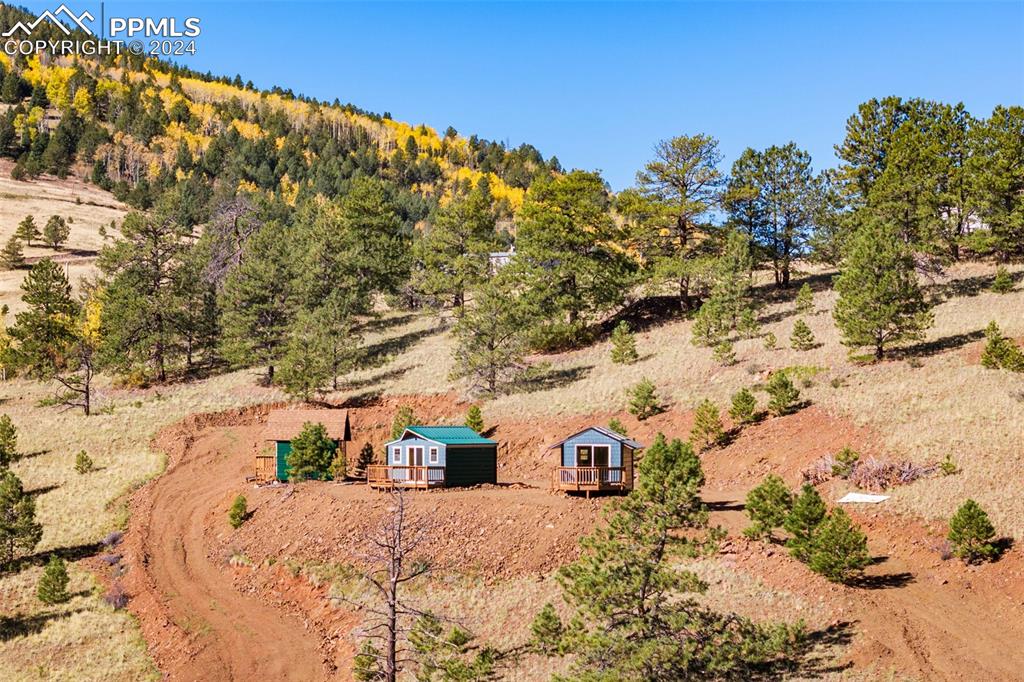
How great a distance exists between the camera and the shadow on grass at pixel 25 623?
105ft

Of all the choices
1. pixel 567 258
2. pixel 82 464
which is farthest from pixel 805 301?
pixel 82 464

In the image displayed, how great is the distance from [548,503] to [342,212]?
147ft

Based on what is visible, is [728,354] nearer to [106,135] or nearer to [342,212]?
[342,212]

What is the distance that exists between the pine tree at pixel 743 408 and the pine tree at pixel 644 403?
14.8 ft

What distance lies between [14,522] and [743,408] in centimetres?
3397

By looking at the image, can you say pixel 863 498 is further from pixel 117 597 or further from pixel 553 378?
pixel 117 597

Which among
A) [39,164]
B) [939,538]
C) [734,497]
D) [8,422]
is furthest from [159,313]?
[39,164]

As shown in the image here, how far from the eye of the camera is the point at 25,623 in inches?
1293

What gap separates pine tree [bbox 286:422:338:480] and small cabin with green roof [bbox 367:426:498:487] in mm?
4328

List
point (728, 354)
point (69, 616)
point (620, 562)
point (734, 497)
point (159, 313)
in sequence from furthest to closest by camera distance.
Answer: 1. point (159, 313)
2. point (728, 354)
3. point (734, 497)
4. point (69, 616)
5. point (620, 562)

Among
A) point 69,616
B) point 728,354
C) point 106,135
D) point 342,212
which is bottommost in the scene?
point 69,616

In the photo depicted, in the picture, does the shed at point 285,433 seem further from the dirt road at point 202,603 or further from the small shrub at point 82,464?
the small shrub at point 82,464

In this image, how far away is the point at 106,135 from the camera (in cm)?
18462

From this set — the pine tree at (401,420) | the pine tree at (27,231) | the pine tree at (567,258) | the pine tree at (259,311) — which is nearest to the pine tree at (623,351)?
the pine tree at (567,258)
